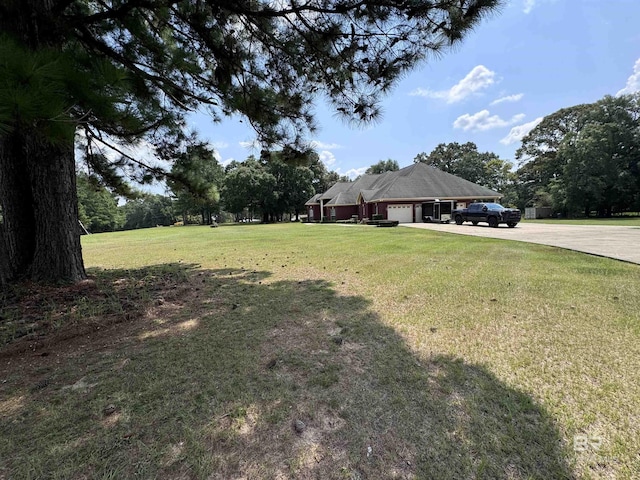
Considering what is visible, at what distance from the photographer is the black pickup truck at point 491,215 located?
18812 mm

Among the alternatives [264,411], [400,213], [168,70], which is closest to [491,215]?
[400,213]

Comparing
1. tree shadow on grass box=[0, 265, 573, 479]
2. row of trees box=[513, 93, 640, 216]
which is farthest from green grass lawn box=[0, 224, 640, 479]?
row of trees box=[513, 93, 640, 216]

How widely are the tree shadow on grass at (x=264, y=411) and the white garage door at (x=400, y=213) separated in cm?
2614

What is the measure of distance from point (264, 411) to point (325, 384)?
55cm

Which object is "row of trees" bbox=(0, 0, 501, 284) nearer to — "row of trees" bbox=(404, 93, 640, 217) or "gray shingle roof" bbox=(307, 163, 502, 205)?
"gray shingle roof" bbox=(307, 163, 502, 205)

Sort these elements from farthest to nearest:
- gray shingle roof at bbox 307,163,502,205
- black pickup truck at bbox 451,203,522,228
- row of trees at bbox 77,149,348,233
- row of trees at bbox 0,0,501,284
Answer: gray shingle roof at bbox 307,163,502,205, black pickup truck at bbox 451,203,522,228, row of trees at bbox 77,149,348,233, row of trees at bbox 0,0,501,284

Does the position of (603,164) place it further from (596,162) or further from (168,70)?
(168,70)

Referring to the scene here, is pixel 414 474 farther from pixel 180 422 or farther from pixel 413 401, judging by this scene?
pixel 180 422

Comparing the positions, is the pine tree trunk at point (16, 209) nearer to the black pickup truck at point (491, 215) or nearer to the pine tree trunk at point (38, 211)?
the pine tree trunk at point (38, 211)

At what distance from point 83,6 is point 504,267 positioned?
32.5 ft

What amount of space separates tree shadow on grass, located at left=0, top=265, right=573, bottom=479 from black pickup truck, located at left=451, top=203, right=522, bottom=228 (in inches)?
756

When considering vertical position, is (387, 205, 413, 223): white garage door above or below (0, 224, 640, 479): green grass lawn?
above

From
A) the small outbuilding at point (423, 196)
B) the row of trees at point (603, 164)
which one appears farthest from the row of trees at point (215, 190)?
the row of trees at point (603, 164)

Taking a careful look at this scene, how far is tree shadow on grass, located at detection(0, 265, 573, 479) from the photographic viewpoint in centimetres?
168
